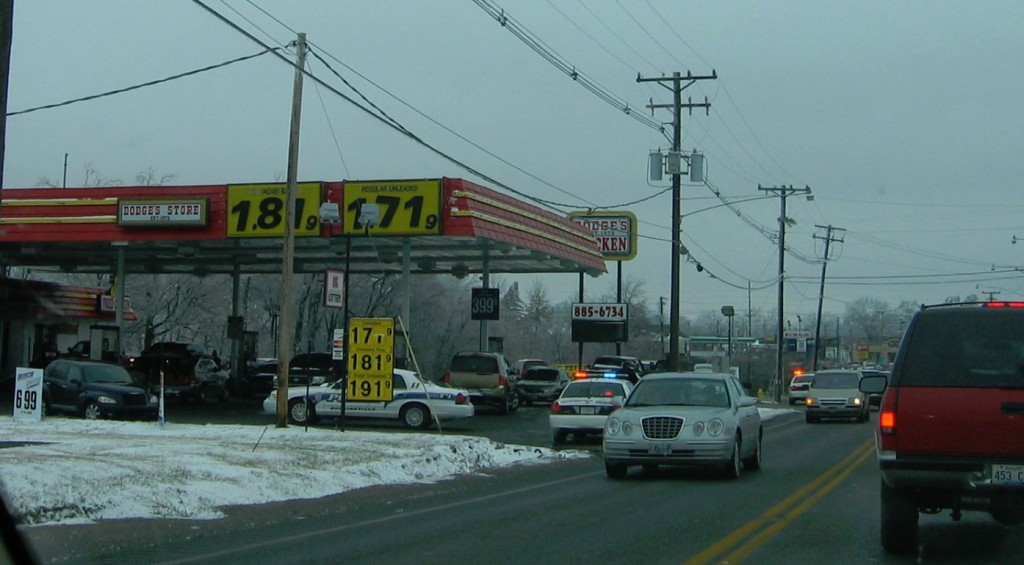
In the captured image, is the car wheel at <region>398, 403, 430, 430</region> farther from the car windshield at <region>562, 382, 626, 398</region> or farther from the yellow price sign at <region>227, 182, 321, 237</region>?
the yellow price sign at <region>227, 182, 321, 237</region>

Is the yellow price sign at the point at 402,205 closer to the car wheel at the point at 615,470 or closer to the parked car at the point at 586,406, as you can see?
the parked car at the point at 586,406

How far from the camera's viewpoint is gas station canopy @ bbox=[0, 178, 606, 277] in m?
32.7

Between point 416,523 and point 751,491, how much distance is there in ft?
17.7

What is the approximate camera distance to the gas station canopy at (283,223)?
1288 inches

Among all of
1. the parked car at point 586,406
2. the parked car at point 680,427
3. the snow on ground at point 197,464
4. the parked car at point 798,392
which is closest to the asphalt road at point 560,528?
the parked car at point 680,427

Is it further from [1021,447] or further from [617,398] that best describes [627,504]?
[617,398]

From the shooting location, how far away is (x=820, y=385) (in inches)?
1540

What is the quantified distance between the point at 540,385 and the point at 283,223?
50.2ft

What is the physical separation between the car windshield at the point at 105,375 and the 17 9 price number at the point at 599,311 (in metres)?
22.9

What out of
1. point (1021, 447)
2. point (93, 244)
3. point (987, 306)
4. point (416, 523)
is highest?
point (93, 244)

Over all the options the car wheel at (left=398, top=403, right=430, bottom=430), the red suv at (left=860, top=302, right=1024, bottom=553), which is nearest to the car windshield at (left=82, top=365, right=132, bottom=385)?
the car wheel at (left=398, top=403, right=430, bottom=430)

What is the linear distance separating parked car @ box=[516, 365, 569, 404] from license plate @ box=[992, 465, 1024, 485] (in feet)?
117

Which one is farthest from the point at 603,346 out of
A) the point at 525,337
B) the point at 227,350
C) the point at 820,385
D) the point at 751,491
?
the point at 751,491

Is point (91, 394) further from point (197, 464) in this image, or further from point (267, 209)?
point (197, 464)
